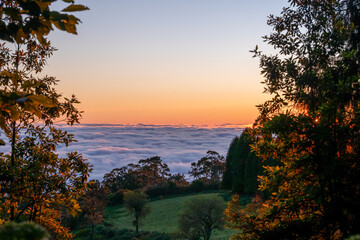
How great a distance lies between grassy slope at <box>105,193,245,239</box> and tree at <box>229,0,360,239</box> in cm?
3511

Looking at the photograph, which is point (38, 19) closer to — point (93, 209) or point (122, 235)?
point (122, 235)

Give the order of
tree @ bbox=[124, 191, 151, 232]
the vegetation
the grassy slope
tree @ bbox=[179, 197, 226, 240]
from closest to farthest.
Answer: tree @ bbox=[179, 197, 226, 240] < the vegetation < the grassy slope < tree @ bbox=[124, 191, 151, 232]

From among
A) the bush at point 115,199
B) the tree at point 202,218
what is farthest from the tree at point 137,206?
the bush at point 115,199

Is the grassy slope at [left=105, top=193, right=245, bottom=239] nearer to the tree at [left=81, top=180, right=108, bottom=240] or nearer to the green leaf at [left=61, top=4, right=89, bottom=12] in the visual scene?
the tree at [left=81, top=180, right=108, bottom=240]

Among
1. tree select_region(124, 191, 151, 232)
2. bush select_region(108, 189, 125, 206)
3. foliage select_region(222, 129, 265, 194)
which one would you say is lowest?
bush select_region(108, 189, 125, 206)

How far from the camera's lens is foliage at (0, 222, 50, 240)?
177 cm

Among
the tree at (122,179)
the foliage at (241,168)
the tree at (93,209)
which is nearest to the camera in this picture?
the tree at (93,209)

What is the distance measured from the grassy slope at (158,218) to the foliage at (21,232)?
42.0 metres

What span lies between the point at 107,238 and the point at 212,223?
53.9 ft

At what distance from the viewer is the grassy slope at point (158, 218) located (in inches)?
1882

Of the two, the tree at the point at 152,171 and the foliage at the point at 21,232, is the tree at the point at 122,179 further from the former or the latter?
the foliage at the point at 21,232

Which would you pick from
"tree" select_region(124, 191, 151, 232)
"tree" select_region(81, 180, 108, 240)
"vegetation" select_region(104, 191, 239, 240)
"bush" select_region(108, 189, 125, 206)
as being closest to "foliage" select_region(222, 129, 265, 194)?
"vegetation" select_region(104, 191, 239, 240)

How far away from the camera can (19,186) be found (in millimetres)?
7719

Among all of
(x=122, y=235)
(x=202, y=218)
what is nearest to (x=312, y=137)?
(x=202, y=218)
